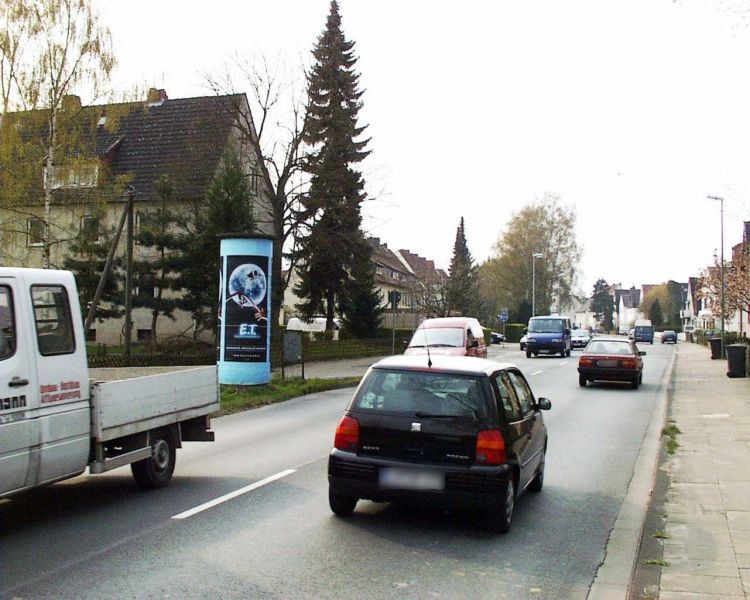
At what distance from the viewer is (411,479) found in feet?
21.7

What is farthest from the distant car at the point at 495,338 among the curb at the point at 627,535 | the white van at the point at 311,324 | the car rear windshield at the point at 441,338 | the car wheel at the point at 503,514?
the car wheel at the point at 503,514

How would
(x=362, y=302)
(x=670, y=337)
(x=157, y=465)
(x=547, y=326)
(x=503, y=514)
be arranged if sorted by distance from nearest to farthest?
(x=503, y=514)
(x=157, y=465)
(x=547, y=326)
(x=362, y=302)
(x=670, y=337)

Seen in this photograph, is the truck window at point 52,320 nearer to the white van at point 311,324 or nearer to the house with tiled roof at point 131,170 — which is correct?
the house with tiled roof at point 131,170

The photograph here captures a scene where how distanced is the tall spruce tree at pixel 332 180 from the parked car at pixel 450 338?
34.2 ft

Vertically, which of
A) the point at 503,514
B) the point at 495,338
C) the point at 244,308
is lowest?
the point at 503,514

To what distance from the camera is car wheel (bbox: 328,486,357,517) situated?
710 centimetres

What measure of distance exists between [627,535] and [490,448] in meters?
1.52

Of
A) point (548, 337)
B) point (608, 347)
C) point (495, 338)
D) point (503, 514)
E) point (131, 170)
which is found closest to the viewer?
point (503, 514)

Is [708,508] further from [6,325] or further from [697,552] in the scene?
[6,325]

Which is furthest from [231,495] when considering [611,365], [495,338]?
[495,338]

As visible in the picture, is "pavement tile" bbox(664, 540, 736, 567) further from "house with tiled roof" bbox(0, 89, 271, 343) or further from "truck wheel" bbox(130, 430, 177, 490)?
"house with tiled roof" bbox(0, 89, 271, 343)

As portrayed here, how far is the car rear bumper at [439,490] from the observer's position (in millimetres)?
6496

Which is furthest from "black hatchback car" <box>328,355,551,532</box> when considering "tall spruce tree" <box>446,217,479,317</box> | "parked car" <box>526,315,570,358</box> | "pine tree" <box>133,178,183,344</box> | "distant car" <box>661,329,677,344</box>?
"distant car" <box>661,329,677,344</box>

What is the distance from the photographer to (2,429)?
6012 mm
